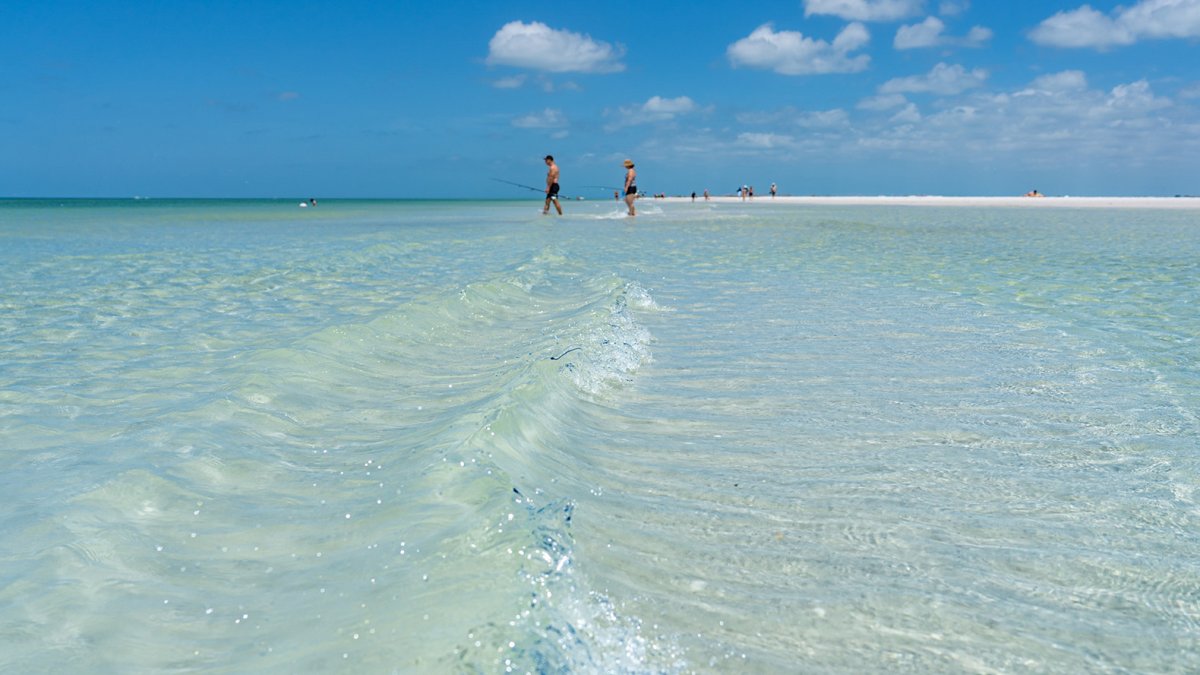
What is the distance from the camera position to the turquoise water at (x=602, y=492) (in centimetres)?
260

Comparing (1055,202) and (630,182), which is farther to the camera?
(1055,202)

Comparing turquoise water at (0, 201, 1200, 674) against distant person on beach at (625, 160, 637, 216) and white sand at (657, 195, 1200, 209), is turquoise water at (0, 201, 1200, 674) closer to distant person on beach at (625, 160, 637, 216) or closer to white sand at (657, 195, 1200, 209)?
distant person on beach at (625, 160, 637, 216)

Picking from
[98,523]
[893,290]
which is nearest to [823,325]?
[893,290]

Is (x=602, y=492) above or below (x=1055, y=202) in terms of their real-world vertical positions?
below

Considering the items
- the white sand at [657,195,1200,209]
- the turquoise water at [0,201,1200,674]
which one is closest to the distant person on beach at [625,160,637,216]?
the turquoise water at [0,201,1200,674]

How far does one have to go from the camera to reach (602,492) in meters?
3.96

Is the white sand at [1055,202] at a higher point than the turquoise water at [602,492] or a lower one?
higher

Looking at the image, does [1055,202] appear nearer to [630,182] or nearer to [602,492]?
[630,182]

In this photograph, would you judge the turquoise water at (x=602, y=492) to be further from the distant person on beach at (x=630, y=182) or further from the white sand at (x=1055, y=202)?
the white sand at (x=1055, y=202)

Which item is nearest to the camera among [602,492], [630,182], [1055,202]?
[602,492]

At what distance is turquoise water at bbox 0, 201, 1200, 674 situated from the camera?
260cm

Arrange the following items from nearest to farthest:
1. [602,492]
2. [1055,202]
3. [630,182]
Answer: [602,492] < [630,182] < [1055,202]

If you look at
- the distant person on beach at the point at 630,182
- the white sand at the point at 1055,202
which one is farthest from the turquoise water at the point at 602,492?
the white sand at the point at 1055,202

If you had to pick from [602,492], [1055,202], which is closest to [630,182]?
[602,492]
